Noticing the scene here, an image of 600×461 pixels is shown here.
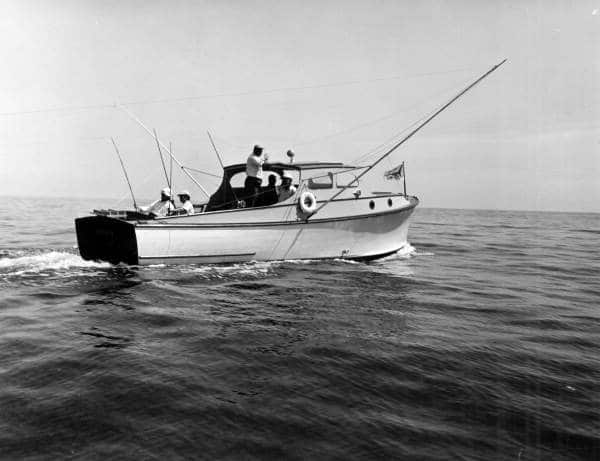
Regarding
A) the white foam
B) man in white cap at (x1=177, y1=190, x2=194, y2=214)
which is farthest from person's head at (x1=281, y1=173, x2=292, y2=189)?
the white foam

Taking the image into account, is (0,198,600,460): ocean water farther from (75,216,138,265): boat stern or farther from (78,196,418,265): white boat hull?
(78,196,418,265): white boat hull

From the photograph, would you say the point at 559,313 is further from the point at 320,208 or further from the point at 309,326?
the point at 320,208

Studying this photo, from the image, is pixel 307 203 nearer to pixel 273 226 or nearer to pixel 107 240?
pixel 273 226

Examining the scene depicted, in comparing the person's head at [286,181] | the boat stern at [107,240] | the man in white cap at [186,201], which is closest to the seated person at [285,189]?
the person's head at [286,181]

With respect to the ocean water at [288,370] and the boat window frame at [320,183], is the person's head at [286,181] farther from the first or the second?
the ocean water at [288,370]

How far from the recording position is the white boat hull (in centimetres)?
1119

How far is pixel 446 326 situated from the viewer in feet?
23.9

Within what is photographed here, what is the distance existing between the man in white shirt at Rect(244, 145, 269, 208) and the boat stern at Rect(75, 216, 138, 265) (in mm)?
3701

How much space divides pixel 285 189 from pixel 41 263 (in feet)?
24.3

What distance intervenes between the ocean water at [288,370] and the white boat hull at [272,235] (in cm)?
140

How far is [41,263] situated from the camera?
1117 cm

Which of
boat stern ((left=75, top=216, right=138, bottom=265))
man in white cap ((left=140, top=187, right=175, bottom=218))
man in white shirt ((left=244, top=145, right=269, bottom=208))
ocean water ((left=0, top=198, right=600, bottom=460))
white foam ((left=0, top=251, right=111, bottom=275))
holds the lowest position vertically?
ocean water ((left=0, top=198, right=600, bottom=460))

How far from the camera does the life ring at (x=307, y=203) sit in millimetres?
12266

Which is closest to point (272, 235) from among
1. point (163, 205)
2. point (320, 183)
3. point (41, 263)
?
point (320, 183)
